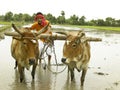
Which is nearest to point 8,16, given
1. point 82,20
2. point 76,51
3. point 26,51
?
point 82,20

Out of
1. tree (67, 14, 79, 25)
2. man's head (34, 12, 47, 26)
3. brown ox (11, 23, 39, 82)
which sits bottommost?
tree (67, 14, 79, 25)

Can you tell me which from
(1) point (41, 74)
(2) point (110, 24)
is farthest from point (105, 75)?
(2) point (110, 24)

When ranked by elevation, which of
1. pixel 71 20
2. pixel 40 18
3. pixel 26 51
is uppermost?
pixel 40 18

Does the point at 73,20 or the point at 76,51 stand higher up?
the point at 76,51

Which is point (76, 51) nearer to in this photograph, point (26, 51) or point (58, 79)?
point (26, 51)

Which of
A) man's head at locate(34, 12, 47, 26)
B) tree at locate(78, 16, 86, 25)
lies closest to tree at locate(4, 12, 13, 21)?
tree at locate(78, 16, 86, 25)

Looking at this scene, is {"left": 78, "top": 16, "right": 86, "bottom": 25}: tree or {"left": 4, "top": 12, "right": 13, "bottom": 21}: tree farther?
{"left": 4, "top": 12, "right": 13, "bottom": 21}: tree

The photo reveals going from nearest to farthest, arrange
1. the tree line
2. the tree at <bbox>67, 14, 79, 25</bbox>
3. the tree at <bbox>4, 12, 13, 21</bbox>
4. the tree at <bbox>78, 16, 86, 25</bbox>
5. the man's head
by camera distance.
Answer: the man's head → the tree line → the tree at <bbox>78, 16, 86, 25</bbox> → the tree at <bbox>67, 14, 79, 25</bbox> → the tree at <bbox>4, 12, 13, 21</bbox>

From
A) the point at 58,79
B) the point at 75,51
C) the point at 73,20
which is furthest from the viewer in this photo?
the point at 73,20

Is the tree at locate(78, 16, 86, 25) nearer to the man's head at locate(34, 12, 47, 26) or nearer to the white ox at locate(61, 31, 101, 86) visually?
the man's head at locate(34, 12, 47, 26)

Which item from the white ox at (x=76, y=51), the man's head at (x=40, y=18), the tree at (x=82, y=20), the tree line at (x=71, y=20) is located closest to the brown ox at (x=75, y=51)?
the white ox at (x=76, y=51)

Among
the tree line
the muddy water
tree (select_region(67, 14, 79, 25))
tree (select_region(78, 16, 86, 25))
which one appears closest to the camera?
the muddy water

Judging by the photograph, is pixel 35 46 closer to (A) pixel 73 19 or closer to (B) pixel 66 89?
(B) pixel 66 89

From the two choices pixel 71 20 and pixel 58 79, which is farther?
pixel 71 20
